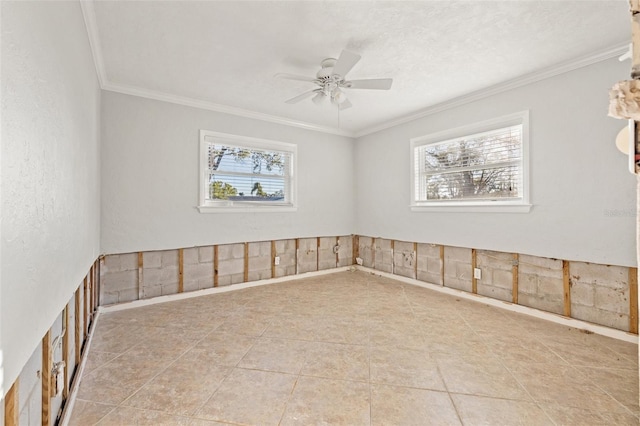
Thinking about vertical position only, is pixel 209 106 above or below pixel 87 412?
above

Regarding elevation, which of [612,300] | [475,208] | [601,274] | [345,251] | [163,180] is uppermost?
[163,180]

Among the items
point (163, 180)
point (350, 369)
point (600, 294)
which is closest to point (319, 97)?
point (163, 180)

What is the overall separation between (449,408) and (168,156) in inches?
154

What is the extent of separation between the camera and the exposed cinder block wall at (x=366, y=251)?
17.2 feet

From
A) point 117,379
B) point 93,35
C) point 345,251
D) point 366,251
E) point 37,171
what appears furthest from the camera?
point 345,251

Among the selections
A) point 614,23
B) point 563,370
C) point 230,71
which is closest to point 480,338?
point 563,370

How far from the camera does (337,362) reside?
2.22m

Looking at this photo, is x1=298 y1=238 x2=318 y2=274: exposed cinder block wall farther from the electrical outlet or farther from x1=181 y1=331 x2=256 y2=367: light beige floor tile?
the electrical outlet

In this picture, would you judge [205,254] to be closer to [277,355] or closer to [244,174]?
[244,174]

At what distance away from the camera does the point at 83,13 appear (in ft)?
6.80

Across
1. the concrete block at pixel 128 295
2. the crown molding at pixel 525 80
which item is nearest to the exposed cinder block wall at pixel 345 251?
the crown molding at pixel 525 80

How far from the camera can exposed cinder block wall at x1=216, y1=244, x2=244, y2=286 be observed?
13.5 feet

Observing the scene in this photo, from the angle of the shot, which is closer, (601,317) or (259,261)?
(601,317)

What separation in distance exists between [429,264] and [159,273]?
3.77 m
